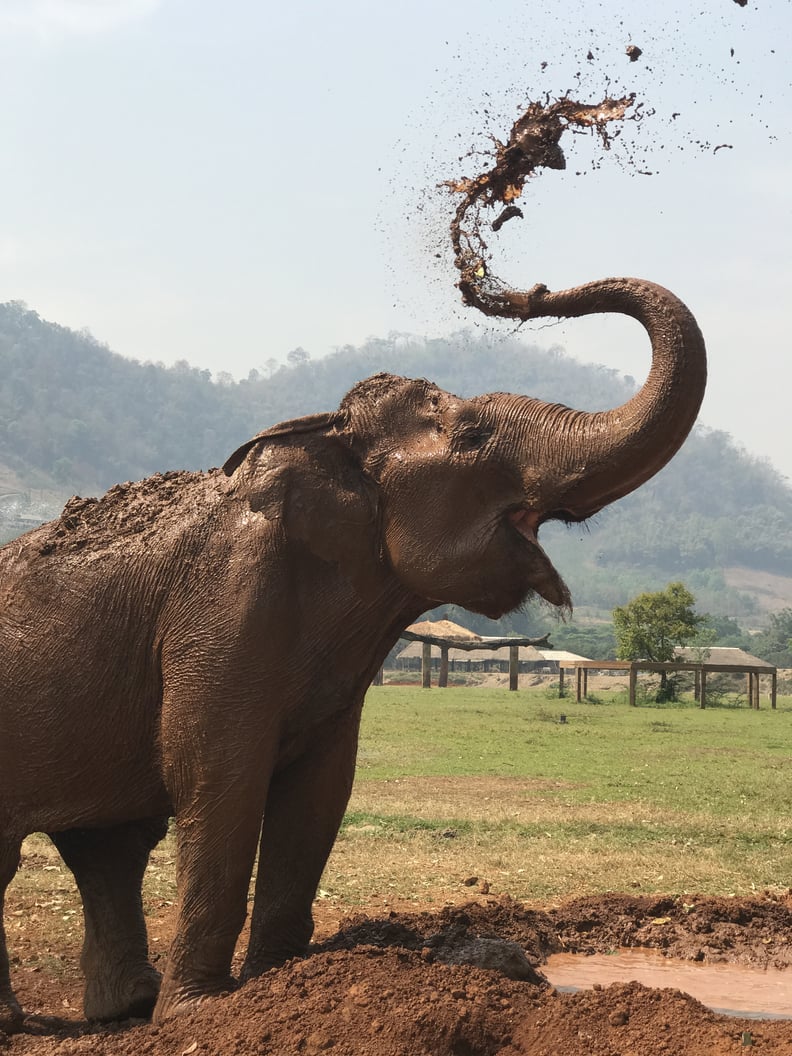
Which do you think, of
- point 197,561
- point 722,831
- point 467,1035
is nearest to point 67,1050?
point 467,1035

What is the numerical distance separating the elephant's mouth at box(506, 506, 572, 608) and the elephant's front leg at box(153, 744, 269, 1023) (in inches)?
60.4

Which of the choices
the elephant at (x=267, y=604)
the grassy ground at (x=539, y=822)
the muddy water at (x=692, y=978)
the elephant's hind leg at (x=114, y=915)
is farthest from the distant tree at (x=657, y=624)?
the elephant at (x=267, y=604)

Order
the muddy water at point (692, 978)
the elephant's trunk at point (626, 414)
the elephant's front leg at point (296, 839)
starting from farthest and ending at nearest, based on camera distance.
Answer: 1. the muddy water at point (692, 978)
2. the elephant's front leg at point (296, 839)
3. the elephant's trunk at point (626, 414)

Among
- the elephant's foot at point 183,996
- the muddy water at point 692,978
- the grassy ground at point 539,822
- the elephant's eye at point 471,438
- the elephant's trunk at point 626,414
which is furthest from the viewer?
the grassy ground at point 539,822

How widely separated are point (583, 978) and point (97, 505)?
3.82 m

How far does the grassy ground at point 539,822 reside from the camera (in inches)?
436

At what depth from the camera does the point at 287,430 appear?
6.65 m

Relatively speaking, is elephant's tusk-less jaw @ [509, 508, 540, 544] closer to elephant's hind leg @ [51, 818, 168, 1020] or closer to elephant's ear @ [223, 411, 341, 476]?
elephant's ear @ [223, 411, 341, 476]

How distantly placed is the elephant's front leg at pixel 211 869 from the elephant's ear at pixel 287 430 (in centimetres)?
147

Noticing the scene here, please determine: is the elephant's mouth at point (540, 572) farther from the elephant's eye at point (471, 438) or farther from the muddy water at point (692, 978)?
the muddy water at point (692, 978)

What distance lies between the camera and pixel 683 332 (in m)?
5.72

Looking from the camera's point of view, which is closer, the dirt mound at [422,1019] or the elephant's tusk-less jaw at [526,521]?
the dirt mound at [422,1019]

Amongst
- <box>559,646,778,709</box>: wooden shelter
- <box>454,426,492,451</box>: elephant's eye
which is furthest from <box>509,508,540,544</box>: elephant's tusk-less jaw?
<box>559,646,778,709</box>: wooden shelter

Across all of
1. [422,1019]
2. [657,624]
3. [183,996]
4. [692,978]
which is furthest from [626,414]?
[657,624]
